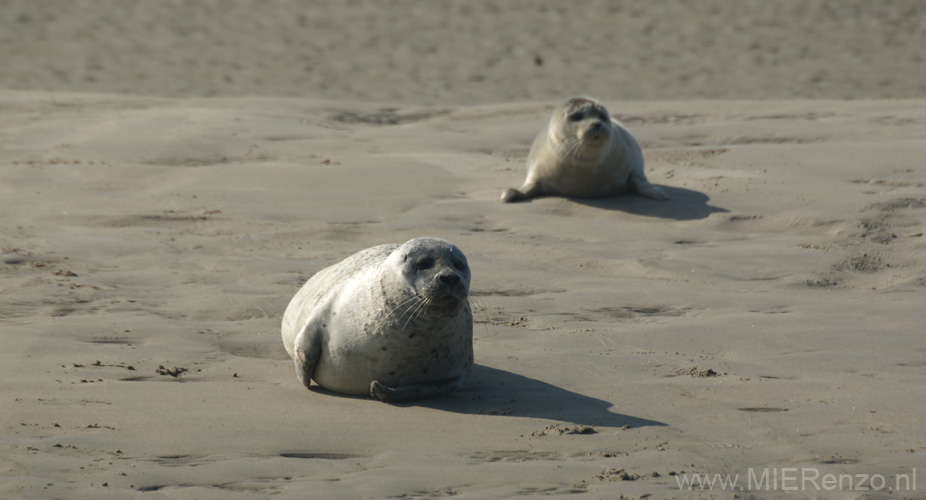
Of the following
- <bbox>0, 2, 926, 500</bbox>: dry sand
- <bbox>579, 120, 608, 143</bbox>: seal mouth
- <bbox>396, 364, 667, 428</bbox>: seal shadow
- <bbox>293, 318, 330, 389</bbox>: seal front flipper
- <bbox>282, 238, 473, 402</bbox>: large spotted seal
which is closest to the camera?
<bbox>0, 2, 926, 500</bbox>: dry sand

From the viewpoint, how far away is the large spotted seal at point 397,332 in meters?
4.11

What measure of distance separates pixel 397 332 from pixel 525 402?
0.54 metres

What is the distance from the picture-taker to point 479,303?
5398mm

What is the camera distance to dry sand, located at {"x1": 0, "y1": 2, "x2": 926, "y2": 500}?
11.6 feet

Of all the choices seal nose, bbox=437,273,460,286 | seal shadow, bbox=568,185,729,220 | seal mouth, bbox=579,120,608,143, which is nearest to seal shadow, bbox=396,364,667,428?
seal nose, bbox=437,273,460,286

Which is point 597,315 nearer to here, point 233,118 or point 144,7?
point 233,118

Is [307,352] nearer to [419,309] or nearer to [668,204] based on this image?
[419,309]

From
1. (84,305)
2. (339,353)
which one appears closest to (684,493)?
(339,353)

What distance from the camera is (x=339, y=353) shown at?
4.26 metres

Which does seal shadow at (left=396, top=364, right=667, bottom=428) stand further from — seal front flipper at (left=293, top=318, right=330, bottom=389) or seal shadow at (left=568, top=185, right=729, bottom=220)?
seal shadow at (left=568, top=185, right=729, bottom=220)

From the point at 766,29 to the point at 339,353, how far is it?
17197mm

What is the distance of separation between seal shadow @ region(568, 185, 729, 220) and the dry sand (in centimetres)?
3

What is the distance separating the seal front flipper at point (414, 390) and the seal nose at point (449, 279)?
1.51 feet

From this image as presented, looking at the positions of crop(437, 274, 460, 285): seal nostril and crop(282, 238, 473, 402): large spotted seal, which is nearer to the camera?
crop(437, 274, 460, 285): seal nostril
